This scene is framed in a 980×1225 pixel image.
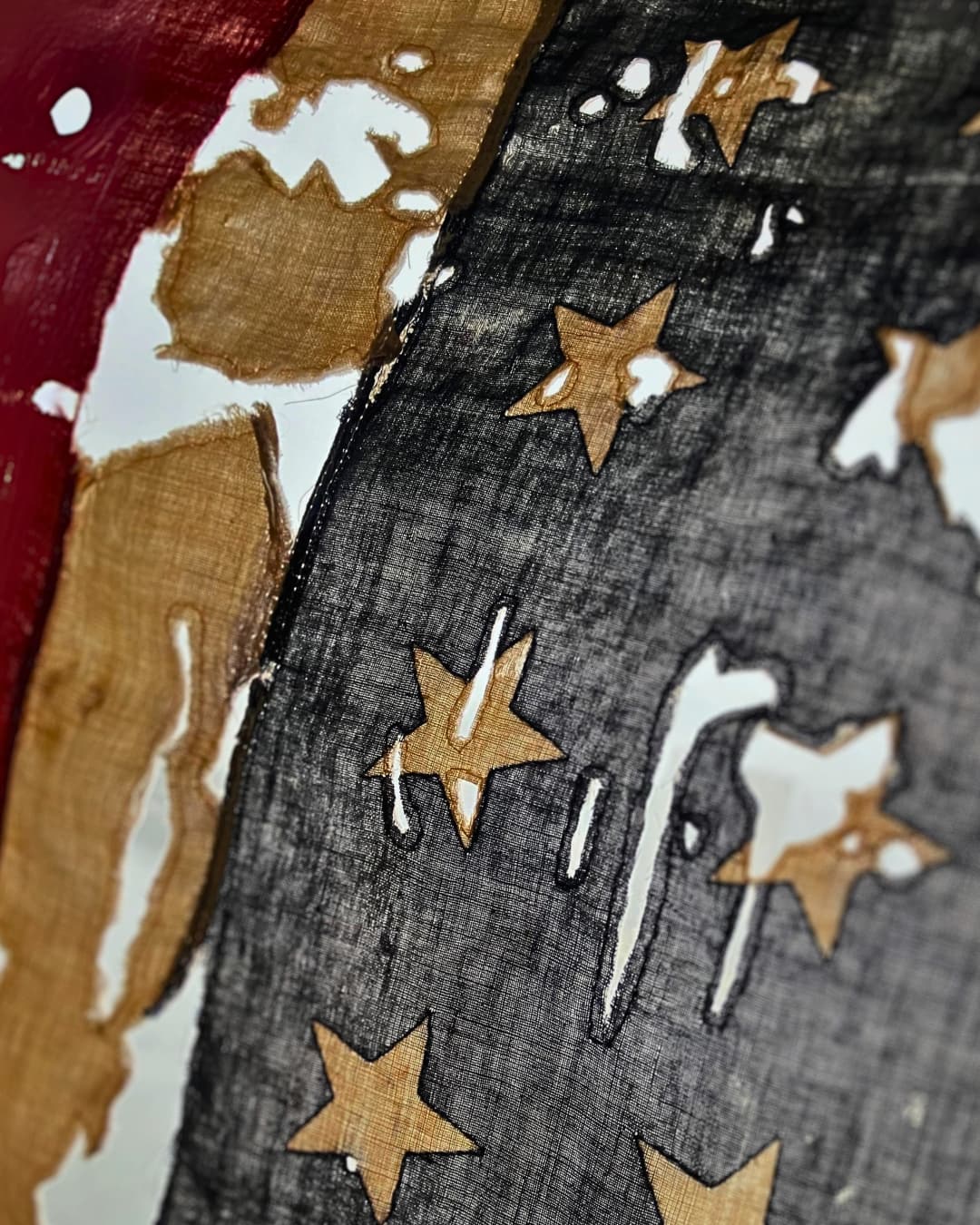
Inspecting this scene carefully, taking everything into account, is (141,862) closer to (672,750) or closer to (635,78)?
(672,750)

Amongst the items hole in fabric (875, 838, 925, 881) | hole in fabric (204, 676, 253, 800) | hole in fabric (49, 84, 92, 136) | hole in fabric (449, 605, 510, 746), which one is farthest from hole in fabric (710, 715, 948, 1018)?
hole in fabric (49, 84, 92, 136)

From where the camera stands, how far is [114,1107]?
537 mm

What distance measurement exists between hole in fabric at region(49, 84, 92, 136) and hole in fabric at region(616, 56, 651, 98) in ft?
0.90

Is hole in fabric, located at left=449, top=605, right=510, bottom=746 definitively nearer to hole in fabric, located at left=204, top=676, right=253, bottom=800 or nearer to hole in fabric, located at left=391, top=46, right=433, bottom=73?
hole in fabric, located at left=204, top=676, right=253, bottom=800

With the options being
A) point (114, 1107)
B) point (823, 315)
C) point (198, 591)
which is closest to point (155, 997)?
point (114, 1107)

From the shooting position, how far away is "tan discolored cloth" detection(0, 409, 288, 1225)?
0.54m

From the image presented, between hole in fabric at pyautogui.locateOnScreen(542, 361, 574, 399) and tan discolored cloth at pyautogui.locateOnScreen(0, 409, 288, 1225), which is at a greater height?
hole in fabric at pyautogui.locateOnScreen(542, 361, 574, 399)

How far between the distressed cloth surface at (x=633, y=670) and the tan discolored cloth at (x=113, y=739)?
3 cm

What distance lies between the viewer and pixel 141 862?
21.4 inches

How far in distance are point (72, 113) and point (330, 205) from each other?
0.49ft

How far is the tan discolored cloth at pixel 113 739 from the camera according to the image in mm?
541

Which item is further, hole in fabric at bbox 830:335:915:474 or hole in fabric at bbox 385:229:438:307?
hole in fabric at bbox 385:229:438:307

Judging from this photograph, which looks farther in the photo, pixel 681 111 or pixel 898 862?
pixel 681 111

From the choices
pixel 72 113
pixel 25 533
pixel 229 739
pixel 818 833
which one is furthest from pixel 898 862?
pixel 72 113
